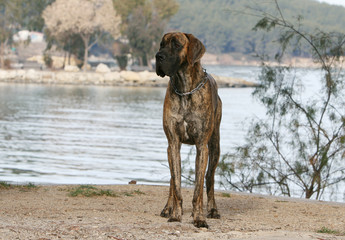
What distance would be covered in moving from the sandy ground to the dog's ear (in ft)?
6.10

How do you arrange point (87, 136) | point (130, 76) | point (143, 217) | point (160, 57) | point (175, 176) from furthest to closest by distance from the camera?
1. point (130, 76)
2. point (87, 136)
3. point (143, 217)
4. point (175, 176)
5. point (160, 57)

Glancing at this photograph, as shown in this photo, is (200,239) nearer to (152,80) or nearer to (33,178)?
(33,178)

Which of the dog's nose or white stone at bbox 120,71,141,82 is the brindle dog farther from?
white stone at bbox 120,71,141,82

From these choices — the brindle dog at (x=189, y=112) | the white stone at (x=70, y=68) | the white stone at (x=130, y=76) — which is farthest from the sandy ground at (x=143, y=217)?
the white stone at (x=70, y=68)

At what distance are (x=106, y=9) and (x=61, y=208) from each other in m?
80.8

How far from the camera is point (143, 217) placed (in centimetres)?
810

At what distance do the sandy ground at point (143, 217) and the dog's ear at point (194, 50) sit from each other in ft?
6.10

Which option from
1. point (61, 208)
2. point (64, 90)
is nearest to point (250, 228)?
point (61, 208)

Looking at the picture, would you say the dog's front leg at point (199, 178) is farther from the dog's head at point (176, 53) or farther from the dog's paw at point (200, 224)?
the dog's head at point (176, 53)

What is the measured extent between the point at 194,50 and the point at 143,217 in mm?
2127

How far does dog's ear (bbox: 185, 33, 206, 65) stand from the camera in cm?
750

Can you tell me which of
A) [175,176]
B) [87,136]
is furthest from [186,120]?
[87,136]

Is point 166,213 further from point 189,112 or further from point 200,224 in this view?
point 189,112

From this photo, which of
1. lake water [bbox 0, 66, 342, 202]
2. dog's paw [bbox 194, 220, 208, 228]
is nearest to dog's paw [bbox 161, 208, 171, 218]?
dog's paw [bbox 194, 220, 208, 228]
